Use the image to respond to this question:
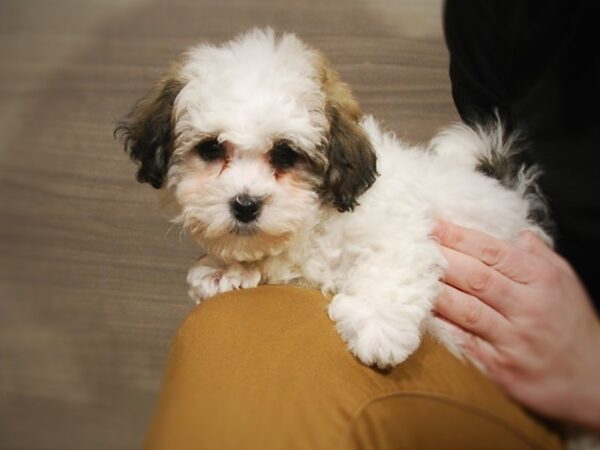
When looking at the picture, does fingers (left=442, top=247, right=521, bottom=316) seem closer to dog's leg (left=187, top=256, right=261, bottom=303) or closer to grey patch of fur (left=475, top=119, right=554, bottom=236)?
grey patch of fur (left=475, top=119, right=554, bottom=236)

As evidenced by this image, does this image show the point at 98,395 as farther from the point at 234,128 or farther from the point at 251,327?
the point at 234,128

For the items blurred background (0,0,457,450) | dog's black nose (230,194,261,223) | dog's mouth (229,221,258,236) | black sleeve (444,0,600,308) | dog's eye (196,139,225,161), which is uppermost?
black sleeve (444,0,600,308)

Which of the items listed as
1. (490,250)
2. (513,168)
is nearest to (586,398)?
(490,250)

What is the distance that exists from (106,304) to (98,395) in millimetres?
275

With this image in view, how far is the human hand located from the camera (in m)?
0.83

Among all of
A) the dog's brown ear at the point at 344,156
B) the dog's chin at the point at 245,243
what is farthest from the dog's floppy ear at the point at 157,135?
the dog's brown ear at the point at 344,156

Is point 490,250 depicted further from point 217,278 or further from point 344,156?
point 217,278

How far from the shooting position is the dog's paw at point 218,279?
0.94 m

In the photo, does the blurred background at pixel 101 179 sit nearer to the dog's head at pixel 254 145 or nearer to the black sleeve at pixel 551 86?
the black sleeve at pixel 551 86

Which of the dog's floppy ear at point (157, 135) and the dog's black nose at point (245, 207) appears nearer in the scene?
the dog's black nose at point (245, 207)

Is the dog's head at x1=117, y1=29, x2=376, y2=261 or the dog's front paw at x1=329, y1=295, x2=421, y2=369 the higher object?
the dog's head at x1=117, y1=29, x2=376, y2=261

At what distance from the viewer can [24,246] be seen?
1703mm

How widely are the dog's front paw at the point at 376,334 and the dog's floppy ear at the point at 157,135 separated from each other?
14.8 inches

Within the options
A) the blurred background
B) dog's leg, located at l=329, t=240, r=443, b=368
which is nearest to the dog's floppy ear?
dog's leg, located at l=329, t=240, r=443, b=368
